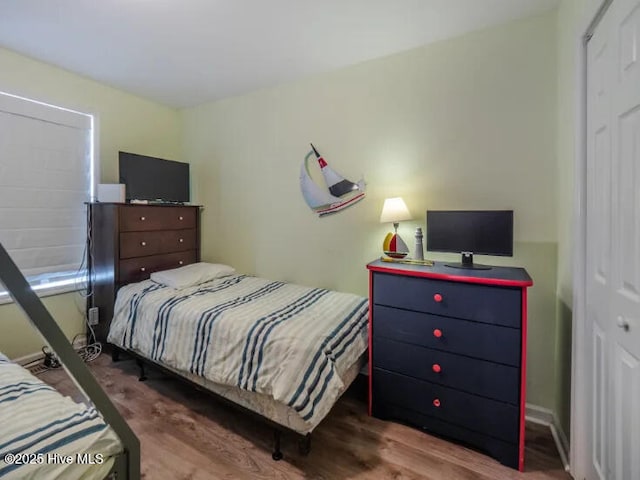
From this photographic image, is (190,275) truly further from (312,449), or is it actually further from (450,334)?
(450,334)

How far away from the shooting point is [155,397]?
6.92 feet

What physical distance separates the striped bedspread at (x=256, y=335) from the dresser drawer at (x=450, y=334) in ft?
0.77

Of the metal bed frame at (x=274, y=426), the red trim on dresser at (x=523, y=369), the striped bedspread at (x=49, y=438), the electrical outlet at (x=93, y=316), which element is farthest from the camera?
the electrical outlet at (x=93, y=316)

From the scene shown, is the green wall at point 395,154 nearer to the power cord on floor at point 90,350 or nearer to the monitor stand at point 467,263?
the monitor stand at point 467,263

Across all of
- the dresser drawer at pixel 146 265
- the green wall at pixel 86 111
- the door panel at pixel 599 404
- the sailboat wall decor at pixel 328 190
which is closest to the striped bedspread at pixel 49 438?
the green wall at pixel 86 111

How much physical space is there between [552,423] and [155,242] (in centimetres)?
327

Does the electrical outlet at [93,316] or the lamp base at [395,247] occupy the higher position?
the lamp base at [395,247]

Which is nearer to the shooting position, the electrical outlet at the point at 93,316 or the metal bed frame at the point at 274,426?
the metal bed frame at the point at 274,426

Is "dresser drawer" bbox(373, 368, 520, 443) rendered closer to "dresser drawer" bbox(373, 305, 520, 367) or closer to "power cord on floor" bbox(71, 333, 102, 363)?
"dresser drawer" bbox(373, 305, 520, 367)

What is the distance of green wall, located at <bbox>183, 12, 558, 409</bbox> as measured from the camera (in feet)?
6.11

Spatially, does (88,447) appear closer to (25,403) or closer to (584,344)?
(25,403)

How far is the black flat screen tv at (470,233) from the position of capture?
174 centimetres

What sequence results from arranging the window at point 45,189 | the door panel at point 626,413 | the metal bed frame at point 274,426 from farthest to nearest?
the window at point 45,189 < the metal bed frame at point 274,426 < the door panel at point 626,413

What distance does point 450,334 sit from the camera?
1.62 metres
